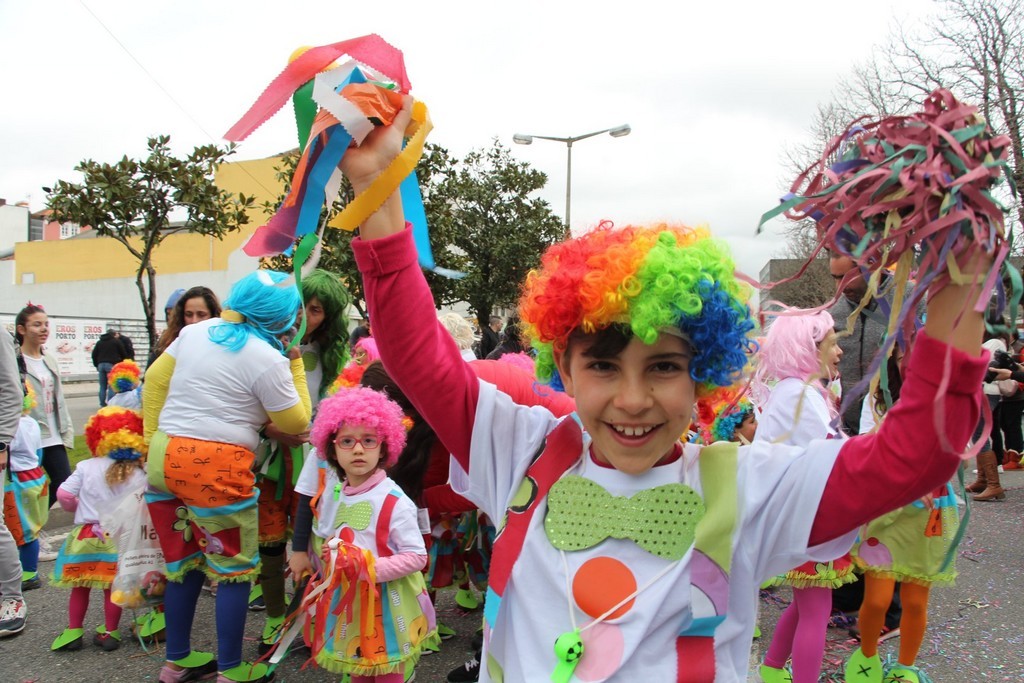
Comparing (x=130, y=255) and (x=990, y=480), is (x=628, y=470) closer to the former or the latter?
(x=990, y=480)

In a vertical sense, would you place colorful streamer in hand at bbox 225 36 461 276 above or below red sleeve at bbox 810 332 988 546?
above

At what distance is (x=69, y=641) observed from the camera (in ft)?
13.9

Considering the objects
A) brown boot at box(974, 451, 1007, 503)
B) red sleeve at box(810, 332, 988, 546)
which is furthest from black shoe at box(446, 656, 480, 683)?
brown boot at box(974, 451, 1007, 503)

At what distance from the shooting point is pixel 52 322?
2116cm

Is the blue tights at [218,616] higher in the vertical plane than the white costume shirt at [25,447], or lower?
lower

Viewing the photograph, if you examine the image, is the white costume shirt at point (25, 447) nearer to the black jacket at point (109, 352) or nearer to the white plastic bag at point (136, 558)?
the white plastic bag at point (136, 558)

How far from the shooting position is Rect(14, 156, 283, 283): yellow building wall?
27781 mm

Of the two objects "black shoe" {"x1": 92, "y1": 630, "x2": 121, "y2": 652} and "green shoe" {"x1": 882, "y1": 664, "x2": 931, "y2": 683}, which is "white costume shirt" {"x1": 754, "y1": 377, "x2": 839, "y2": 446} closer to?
"green shoe" {"x1": 882, "y1": 664, "x2": 931, "y2": 683}

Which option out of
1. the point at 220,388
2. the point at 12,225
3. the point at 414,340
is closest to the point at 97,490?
the point at 220,388

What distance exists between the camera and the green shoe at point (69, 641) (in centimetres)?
420

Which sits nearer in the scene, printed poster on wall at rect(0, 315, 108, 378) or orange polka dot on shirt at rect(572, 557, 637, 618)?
orange polka dot on shirt at rect(572, 557, 637, 618)

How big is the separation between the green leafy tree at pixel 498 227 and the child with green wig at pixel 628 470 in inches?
637

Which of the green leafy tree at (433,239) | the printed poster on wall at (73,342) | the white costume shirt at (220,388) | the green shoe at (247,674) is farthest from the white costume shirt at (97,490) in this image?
the printed poster on wall at (73,342)

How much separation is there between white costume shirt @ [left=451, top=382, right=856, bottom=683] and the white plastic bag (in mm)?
2905
